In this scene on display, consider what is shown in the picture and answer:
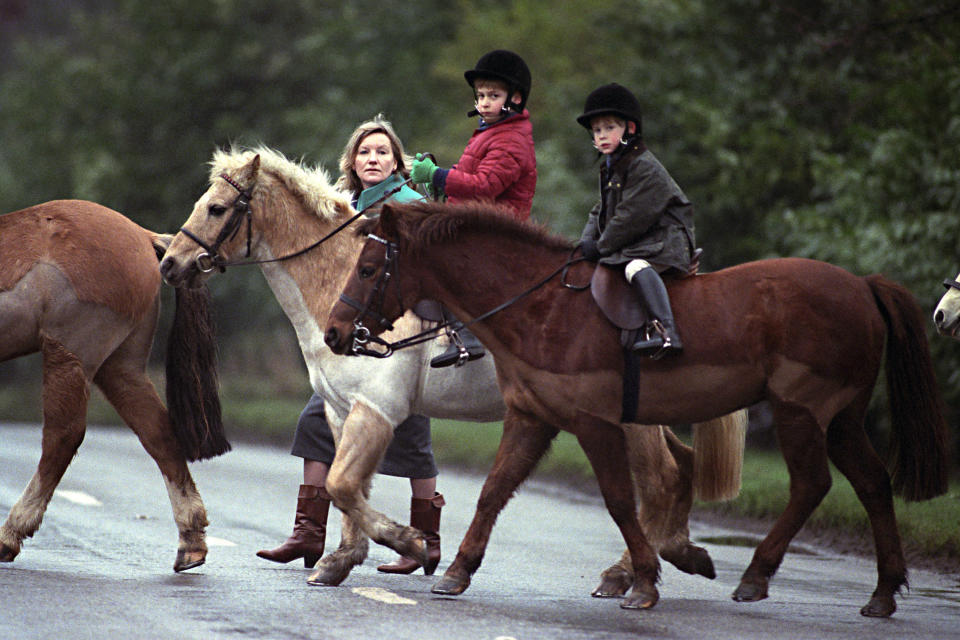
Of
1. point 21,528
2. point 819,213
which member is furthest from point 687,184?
point 21,528

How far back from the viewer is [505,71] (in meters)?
8.54

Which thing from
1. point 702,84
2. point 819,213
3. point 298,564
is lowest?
point 298,564

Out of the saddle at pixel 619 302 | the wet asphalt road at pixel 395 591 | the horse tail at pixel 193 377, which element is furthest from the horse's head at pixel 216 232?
the saddle at pixel 619 302

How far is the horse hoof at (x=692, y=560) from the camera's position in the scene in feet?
27.7

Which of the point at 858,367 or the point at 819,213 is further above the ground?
the point at 819,213

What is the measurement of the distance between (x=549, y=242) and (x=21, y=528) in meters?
3.51

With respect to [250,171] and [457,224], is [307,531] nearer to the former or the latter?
[250,171]

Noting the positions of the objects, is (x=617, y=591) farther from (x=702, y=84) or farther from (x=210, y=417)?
(x=702, y=84)

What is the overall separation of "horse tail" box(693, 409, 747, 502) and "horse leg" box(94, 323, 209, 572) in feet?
9.74

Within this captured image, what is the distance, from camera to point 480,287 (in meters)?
7.88

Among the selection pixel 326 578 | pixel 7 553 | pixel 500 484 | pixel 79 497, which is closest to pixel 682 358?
pixel 500 484

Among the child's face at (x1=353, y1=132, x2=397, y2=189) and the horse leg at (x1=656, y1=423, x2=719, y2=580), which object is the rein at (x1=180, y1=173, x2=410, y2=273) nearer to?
the child's face at (x1=353, y1=132, x2=397, y2=189)

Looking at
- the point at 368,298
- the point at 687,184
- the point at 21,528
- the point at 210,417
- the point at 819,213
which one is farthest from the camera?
the point at 687,184

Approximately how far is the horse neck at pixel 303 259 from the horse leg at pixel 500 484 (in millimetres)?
1437
